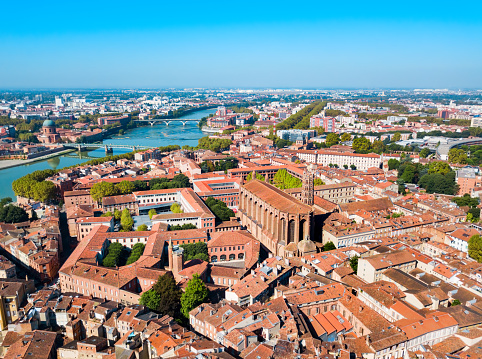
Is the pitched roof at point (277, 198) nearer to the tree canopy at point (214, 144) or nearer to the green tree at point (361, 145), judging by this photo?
the tree canopy at point (214, 144)

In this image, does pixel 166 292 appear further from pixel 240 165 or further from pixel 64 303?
pixel 240 165

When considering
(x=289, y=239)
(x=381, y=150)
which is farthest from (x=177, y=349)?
(x=381, y=150)

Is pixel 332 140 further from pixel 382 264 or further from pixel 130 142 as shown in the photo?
pixel 382 264

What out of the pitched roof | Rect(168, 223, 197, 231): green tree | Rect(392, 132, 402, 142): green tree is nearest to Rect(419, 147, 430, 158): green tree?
Rect(392, 132, 402, 142): green tree

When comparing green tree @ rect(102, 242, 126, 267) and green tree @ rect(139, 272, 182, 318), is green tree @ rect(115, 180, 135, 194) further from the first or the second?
green tree @ rect(139, 272, 182, 318)

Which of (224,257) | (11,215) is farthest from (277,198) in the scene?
(11,215)

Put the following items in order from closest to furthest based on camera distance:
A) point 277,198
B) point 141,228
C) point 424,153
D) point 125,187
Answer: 1. point 277,198
2. point 141,228
3. point 125,187
4. point 424,153

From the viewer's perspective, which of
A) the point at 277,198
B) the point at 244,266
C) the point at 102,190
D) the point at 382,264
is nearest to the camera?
the point at 382,264
